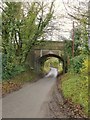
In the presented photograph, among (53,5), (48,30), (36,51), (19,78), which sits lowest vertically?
(19,78)

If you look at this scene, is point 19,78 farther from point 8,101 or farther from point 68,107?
point 68,107

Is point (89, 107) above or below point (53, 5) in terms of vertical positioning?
below

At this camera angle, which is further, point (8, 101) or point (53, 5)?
point (53, 5)

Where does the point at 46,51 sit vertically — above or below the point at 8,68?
above

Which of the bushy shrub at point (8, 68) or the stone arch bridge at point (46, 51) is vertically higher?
the stone arch bridge at point (46, 51)

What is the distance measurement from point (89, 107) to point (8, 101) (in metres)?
4.27

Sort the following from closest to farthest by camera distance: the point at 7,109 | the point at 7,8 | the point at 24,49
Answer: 1. the point at 7,109
2. the point at 7,8
3. the point at 24,49

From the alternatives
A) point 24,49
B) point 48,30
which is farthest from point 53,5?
point 24,49

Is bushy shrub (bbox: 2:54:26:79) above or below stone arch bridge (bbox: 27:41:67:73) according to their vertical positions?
below

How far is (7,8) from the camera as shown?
21.1 meters

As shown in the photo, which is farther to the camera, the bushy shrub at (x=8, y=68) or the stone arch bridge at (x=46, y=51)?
the stone arch bridge at (x=46, y=51)

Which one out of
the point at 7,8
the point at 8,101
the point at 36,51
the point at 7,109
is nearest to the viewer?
the point at 7,109

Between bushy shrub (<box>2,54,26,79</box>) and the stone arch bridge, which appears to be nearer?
bushy shrub (<box>2,54,26,79</box>)

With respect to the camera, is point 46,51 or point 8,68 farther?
point 46,51
